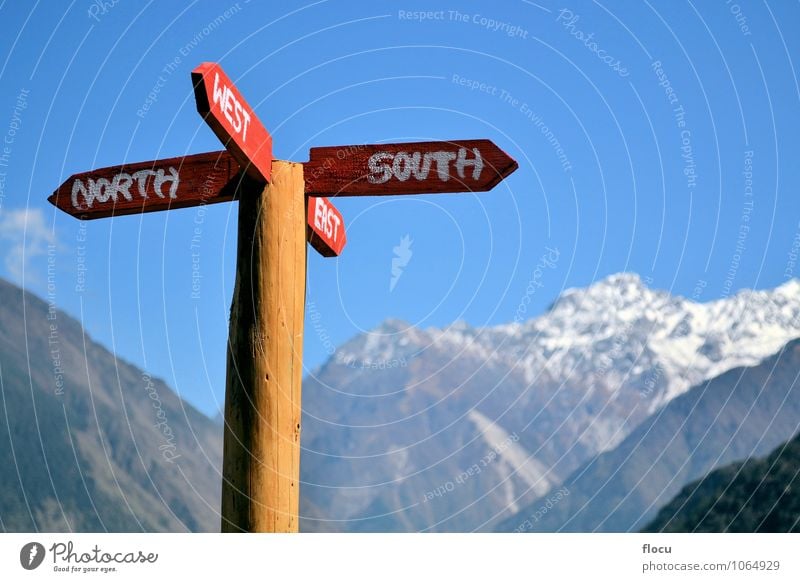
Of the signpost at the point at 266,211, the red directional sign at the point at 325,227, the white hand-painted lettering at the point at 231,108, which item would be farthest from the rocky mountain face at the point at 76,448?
the white hand-painted lettering at the point at 231,108

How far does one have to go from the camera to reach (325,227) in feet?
16.1

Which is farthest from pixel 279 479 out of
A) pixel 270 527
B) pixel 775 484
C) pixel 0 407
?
pixel 0 407

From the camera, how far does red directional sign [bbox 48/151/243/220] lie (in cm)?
443

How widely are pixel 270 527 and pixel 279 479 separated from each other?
175 millimetres

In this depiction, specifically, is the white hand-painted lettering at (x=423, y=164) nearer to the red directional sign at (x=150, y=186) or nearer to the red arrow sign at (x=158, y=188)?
the red arrow sign at (x=158, y=188)

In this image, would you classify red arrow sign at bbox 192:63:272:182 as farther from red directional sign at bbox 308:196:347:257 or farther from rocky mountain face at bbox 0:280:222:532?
rocky mountain face at bbox 0:280:222:532

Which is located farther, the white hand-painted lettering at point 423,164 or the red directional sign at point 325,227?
the red directional sign at point 325,227

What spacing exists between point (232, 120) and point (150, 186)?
0.69 m

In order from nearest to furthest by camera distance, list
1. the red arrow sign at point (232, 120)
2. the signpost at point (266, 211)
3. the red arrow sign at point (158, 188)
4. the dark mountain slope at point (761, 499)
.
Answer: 1. the red arrow sign at point (232, 120)
2. the signpost at point (266, 211)
3. the red arrow sign at point (158, 188)
4. the dark mountain slope at point (761, 499)

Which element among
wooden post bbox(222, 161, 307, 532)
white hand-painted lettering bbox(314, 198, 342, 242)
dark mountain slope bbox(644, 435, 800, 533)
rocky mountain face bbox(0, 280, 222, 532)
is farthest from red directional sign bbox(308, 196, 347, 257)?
rocky mountain face bbox(0, 280, 222, 532)

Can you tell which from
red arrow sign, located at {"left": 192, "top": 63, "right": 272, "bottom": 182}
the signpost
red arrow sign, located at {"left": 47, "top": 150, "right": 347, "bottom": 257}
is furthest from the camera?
red arrow sign, located at {"left": 47, "top": 150, "right": 347, "bottom": 257}

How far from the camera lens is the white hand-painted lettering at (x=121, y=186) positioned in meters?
4.56

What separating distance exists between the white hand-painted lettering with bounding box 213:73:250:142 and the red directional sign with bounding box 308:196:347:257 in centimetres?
53
